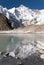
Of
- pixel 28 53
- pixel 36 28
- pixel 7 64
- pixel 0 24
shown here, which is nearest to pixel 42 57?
pixel 28 53

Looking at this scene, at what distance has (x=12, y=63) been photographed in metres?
14.3

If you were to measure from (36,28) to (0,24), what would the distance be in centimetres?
3951

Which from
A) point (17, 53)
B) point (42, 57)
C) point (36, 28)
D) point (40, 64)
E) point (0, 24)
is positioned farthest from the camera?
point (0, 24)

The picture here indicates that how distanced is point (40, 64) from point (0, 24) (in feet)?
507

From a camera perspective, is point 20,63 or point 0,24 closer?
point 20,63

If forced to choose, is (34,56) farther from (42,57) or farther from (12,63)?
(12,63)

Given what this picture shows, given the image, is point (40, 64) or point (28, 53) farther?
point (28, 53)

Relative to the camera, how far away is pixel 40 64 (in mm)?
13875

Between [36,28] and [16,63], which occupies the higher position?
[16,63]

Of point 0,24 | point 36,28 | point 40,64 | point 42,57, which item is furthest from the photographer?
point 0,24

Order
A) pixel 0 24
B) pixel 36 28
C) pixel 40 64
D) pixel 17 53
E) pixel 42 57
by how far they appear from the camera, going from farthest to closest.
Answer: pixel 0 24
pixel 36 28
pixel 17 53
pixel 42 57
pixel 40 64

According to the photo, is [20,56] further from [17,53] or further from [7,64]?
[7,64]

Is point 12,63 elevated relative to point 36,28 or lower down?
elevated

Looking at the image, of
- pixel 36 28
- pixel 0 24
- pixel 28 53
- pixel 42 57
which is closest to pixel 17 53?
pixel 28 53
